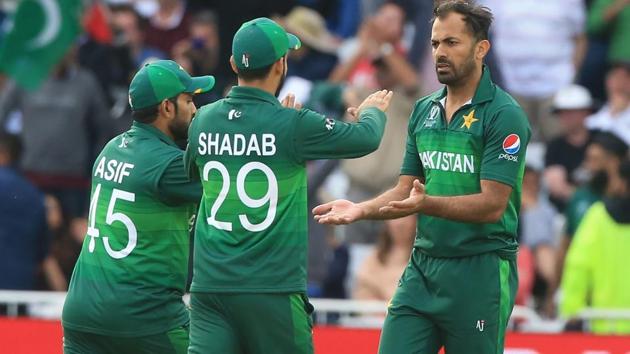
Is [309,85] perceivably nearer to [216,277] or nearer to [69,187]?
[69,187]

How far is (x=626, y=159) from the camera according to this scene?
1346 centimetres

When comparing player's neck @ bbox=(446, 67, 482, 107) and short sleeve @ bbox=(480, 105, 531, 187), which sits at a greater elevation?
player's neck @ bbox=(446, 67, 482, 107)

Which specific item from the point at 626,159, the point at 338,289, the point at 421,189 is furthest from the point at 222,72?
the point at 421,189

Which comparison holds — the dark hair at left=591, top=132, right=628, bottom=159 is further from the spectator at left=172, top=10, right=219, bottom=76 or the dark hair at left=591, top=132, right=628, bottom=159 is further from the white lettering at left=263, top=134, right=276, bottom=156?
the white lettering at left=263, top=134, right=276, bottom=156

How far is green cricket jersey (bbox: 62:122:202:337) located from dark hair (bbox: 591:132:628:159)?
18.8 feet

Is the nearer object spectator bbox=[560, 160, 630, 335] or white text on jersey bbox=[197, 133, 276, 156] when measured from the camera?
white text on jersey bbox=[197, 133, 276, 156]

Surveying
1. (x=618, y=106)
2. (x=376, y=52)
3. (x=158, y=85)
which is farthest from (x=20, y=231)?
(x=618, y=106)

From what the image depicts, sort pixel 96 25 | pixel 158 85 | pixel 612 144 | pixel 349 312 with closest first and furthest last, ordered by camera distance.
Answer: pixel 158 85
pixel 349 312
pixel 612 144
pixel 96 25

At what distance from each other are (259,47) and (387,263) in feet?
17.4

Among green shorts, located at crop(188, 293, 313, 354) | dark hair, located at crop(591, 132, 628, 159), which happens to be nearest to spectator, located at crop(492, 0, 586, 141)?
dark hair, located at crop(591, 132, 628, 159)

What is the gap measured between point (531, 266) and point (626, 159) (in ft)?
4.25

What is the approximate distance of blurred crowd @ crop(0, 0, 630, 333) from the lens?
13344mm

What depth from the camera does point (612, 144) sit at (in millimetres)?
13633

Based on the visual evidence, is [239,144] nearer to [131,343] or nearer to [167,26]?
[131,343]
